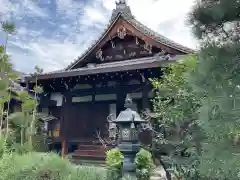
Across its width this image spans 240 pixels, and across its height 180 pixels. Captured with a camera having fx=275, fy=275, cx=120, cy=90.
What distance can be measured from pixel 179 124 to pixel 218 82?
9.50 ft

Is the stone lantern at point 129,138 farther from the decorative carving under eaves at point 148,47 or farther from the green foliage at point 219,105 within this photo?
the decorative carving under eaves at point 148,47

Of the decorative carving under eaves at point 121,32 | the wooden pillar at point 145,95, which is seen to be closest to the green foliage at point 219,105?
the wooden pillar at point 145,95

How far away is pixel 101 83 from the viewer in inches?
415

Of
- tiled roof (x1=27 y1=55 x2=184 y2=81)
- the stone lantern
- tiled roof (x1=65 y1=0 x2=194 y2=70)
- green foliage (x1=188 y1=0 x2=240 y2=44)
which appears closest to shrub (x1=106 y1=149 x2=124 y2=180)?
the stone lantern

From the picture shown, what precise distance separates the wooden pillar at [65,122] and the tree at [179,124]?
519 centimetres

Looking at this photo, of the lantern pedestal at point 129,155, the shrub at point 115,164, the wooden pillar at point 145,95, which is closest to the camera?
the lantern pedestal at point 129,155

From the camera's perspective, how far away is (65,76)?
9.94 metres

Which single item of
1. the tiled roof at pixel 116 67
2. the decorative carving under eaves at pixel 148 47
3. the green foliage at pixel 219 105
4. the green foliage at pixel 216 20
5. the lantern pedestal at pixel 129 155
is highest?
the decorative carving under eaves at pixel 148 47

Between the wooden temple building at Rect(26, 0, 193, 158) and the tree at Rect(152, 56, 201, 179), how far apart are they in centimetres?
291

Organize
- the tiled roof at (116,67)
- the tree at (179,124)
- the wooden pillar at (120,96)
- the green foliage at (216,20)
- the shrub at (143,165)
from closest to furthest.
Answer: the green foliage at (216,20), the tree at (179,124), the shrub at (143,165), the tiled roof at (116,67), the wooden pillar at (120,96)

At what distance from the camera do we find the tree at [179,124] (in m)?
5.06

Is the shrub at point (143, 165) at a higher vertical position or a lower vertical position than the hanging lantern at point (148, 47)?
lower

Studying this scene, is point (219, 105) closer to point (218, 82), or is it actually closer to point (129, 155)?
point (218, 82)

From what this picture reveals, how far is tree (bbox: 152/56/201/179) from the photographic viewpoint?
506 centimetres
